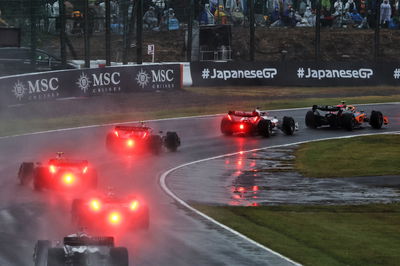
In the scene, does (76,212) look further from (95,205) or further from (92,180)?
(92,180)

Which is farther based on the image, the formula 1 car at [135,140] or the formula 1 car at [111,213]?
the formula 1 car at [135,140]

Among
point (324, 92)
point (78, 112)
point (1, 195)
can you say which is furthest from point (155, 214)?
point (324, 92)

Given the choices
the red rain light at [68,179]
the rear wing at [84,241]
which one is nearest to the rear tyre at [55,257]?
the rear wing at [84,241]

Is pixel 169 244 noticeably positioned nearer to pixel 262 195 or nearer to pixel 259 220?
pixel 259 220

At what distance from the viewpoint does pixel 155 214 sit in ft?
78.0

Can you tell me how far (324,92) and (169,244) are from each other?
133 feet

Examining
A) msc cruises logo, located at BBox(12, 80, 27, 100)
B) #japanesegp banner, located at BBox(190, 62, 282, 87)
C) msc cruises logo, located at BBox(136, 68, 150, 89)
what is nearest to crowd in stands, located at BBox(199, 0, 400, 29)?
#japanesegp banner, located at BBox(190, 62, 282, 87)

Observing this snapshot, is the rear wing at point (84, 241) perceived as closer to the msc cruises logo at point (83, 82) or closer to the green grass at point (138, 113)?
the green grass at point (138, 113)

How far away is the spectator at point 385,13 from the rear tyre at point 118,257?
179 ft

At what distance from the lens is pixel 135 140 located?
116 feet

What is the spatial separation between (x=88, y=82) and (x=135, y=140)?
15719mm

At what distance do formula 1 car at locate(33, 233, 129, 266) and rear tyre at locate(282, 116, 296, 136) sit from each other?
26.5 metres

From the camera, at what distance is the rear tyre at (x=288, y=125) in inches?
1639

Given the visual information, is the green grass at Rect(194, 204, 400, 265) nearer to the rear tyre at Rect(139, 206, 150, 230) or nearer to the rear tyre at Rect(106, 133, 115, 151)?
the rear tyre at Rect(139, 206, 150, 230)
